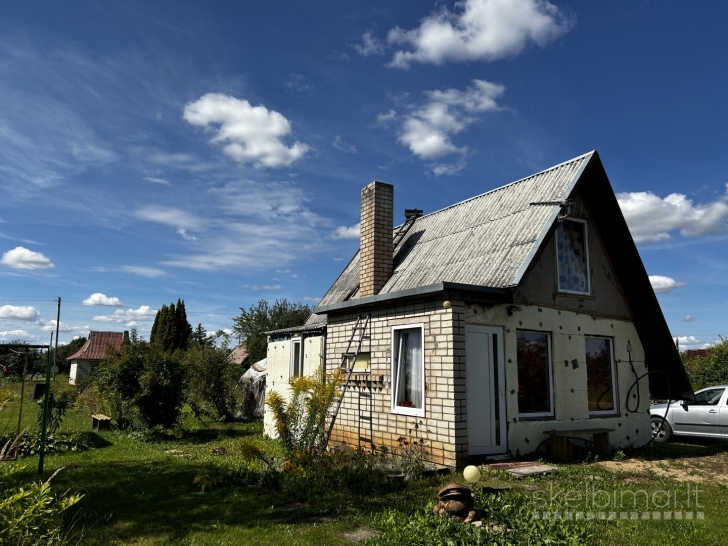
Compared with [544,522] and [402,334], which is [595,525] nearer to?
[544,522]

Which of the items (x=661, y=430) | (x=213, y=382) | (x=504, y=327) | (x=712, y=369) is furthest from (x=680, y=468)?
(x=712, y=369)

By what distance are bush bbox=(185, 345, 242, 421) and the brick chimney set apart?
8.22 m

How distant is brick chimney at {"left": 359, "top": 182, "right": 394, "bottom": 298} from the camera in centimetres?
1269

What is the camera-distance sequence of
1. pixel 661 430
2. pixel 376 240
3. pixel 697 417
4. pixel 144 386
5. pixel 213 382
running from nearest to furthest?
pixel 376 240 → pixel 697 417 → pixel 661 430 → pixel 144 386 → pixel 213 382

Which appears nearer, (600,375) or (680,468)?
(680,468)

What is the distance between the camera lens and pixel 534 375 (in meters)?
10.2

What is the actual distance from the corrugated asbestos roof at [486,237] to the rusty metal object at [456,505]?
4310mm

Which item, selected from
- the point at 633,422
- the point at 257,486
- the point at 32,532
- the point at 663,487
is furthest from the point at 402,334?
the point at 32,532

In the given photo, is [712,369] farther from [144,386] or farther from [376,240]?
[144,386]

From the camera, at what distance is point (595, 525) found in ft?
18.6

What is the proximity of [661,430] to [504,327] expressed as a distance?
744cm

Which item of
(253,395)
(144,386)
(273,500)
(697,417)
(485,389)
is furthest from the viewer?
(253,395)

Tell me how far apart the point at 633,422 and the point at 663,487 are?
4.38 meters

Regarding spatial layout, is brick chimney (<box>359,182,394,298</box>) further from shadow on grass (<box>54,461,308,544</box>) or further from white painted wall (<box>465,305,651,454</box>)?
shadow on grass (<box>54,461,308,544</box>)
